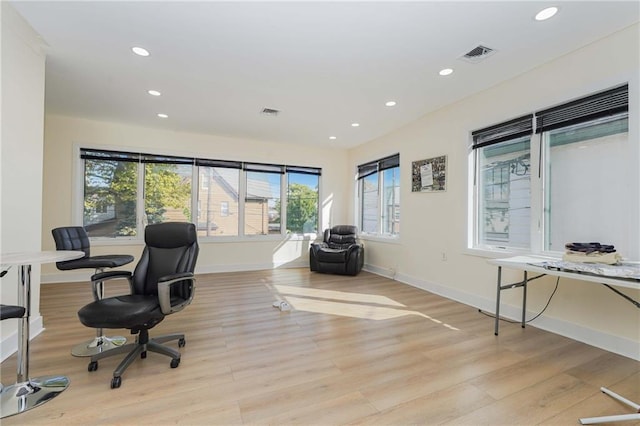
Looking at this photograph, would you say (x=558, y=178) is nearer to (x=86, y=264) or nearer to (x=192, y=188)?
(x=86, y=264)

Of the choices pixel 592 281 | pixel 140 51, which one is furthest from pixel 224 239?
pixel 592 281

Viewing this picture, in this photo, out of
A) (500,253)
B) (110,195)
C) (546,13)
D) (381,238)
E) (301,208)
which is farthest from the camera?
(301,208)

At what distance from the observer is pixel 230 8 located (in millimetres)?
2113

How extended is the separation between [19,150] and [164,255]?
1.43 m

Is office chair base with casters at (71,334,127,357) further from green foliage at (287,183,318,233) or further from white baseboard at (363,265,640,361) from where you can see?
green foliage at (287,183,318,233)

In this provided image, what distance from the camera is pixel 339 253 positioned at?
17.7 feet

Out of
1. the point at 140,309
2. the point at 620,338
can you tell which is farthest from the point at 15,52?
the point at 620,338

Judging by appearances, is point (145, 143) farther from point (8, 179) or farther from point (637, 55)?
point (637, 55)

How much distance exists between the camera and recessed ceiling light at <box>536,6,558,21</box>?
2.10m

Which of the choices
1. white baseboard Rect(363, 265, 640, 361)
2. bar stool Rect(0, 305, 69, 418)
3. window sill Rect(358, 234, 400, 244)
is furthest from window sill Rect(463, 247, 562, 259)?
bar stool Rect(0, 305, 69, 418)

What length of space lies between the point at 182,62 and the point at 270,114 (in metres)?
1.58

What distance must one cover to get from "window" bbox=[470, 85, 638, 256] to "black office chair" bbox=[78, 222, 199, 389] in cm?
342

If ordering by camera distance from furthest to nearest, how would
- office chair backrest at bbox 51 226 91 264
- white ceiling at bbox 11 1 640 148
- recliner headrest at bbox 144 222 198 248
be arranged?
office chair backrest at bbox 51 226 91 264
recliner headrest at bbox 144 222 198 248
white ceiling at bbox 11 1 640 148

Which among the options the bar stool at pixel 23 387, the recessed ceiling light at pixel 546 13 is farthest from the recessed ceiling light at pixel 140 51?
the recessed ceiling light at pixel 546 13
